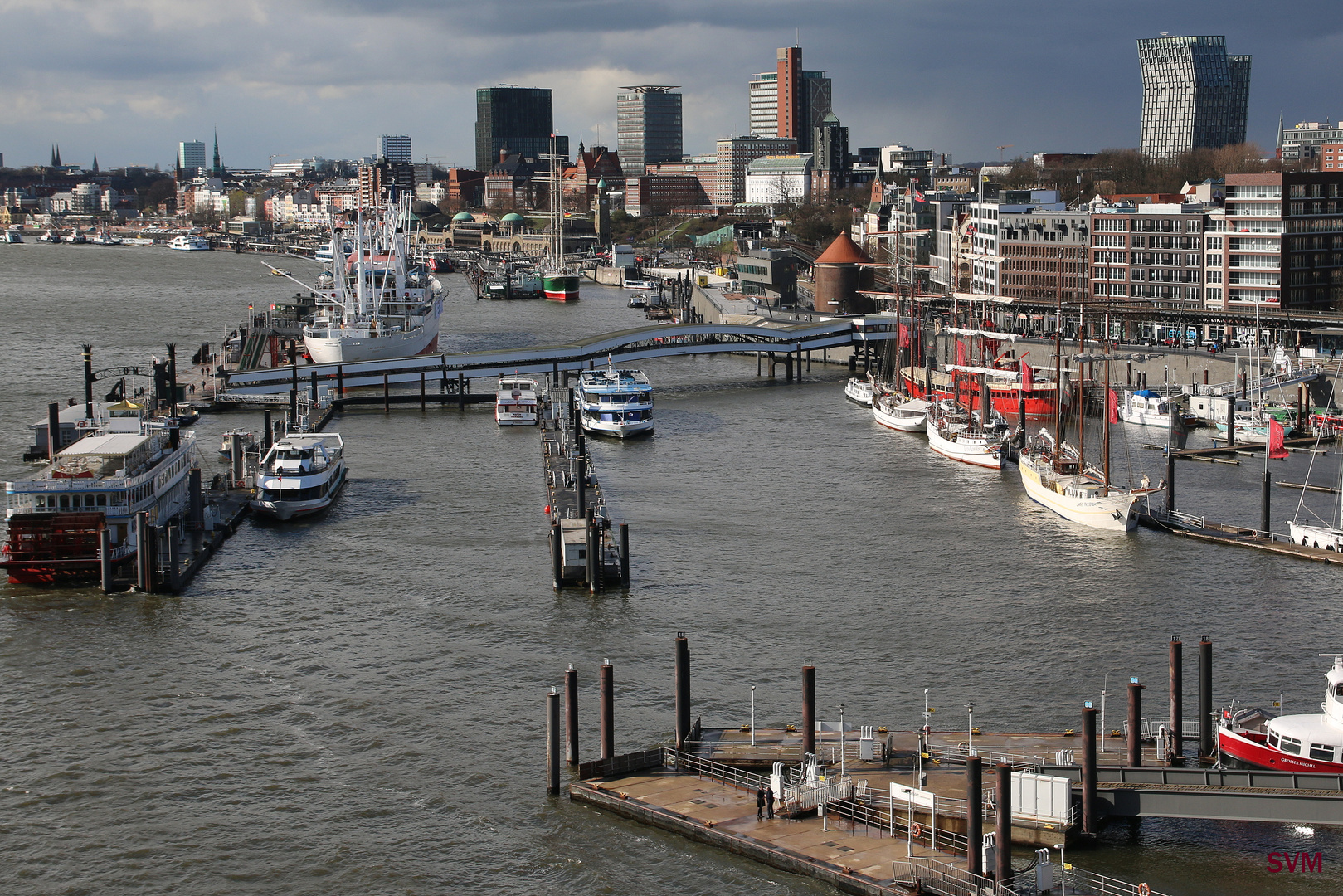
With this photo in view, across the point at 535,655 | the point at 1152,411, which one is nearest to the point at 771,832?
the point at 535,655

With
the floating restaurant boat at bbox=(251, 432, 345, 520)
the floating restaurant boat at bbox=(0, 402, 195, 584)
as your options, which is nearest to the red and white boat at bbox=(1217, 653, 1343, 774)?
the floating restaurant boat at bbox=(0, 402, 195, 584)

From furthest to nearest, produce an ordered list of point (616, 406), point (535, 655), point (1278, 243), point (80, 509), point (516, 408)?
point (1278, 243)
point (516, 408)
point (616, 406)
point (80, 509)
point (535, 655)

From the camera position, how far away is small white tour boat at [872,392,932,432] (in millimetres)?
51594

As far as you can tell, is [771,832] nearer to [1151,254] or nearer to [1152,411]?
[1152,411]

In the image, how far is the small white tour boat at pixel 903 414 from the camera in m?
51.6

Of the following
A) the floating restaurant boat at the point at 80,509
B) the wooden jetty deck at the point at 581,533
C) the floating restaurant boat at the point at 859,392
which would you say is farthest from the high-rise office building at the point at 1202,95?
the floating restaurant boat at the point at 80,509

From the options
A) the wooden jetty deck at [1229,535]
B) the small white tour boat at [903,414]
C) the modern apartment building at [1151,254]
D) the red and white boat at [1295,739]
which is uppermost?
the modern apartment building at [1151,254]

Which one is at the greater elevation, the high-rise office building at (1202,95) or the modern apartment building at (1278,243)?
the high-rise office building at (1202,95)

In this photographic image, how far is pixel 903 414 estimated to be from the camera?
52.0 metres

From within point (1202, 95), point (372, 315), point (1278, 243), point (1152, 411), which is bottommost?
point (1152, 411)

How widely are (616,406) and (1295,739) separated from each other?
31.5 metres

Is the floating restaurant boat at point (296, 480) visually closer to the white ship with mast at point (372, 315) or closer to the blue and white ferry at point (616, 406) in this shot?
the blue and white ferry at point (616, 406)

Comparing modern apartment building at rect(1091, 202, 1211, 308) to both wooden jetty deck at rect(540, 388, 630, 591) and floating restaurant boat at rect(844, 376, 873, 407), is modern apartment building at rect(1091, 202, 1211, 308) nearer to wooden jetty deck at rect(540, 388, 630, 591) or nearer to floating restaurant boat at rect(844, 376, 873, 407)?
floating restaurant boat at rect(844, 376, 873, 407)

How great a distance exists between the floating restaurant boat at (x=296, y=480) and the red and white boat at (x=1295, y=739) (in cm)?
2257
